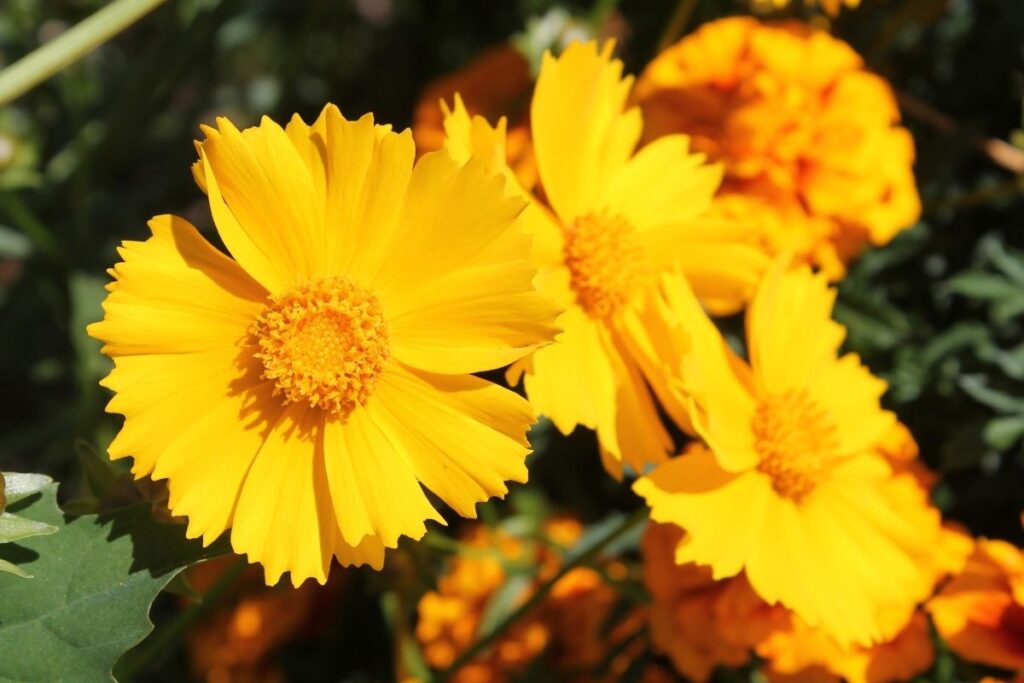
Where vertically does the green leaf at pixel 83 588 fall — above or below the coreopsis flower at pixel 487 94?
below

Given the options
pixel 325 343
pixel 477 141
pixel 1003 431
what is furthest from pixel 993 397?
pixel 325 343

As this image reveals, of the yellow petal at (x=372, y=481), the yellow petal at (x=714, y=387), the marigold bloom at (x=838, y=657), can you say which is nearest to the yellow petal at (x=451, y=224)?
the yellow petal at (x=372, y=481)

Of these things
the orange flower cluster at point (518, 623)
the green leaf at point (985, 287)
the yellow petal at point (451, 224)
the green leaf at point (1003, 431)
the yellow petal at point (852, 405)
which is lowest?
the orange flower cluster at point (518, 623)

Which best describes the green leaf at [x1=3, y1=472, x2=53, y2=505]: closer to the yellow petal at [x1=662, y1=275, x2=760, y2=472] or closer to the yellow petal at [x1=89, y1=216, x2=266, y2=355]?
the yellow petal at [x1=89, y1=216, x2=266, y2=355]

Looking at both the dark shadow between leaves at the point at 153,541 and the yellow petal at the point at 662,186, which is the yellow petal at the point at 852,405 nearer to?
the yellow petal at the point at 662,186

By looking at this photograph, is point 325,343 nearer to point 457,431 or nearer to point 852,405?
point 457,431

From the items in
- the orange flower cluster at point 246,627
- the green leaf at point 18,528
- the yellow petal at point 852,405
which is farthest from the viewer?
the orange flower cluster at point 246,627

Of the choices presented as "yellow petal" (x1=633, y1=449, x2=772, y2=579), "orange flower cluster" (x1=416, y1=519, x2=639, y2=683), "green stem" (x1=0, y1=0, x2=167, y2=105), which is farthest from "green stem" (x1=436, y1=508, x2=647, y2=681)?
"green stem" (x1=0, y1=0, x2=167, y2=105)
